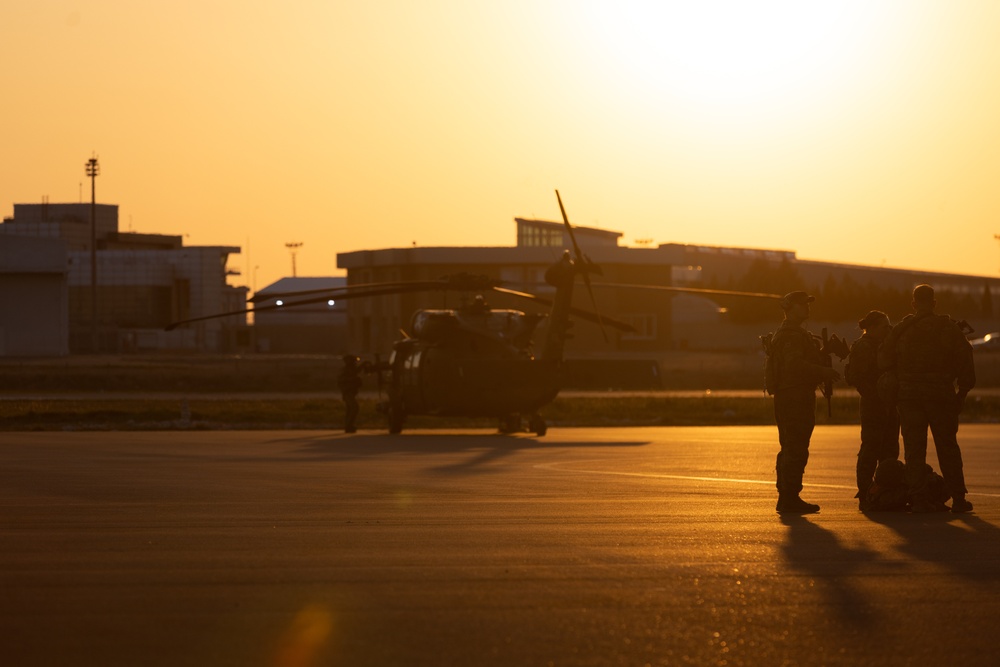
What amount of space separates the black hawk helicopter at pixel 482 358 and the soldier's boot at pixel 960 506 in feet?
49.9

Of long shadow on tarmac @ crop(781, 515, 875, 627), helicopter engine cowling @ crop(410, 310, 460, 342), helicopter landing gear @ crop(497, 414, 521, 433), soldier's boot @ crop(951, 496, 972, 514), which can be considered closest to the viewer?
long shadow on tarmac @ crop(781, 515, 875, 627)

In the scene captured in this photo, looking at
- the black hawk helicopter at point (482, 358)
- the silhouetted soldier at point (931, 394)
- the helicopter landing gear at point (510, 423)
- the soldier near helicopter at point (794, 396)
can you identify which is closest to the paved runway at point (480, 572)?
the soldier near helicopter at point (794, 396)

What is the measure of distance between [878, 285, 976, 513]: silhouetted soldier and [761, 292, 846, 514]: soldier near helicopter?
709 mm

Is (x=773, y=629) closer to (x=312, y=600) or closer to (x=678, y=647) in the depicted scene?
(x=678, y=647)

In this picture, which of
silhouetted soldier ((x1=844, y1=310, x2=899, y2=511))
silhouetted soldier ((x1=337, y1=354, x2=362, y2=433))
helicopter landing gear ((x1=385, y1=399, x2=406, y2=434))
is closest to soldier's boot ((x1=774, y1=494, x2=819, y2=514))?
silhouetted soldier ((x1=844, y1=310, x2=899, y2=511))

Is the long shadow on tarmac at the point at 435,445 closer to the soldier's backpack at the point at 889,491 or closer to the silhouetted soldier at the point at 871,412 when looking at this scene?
the silhouetted soldier at the point at 871,412

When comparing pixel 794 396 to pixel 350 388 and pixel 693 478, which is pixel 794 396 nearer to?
pixel 693 478

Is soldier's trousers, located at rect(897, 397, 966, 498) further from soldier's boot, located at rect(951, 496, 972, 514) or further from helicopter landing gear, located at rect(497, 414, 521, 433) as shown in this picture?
helicopter landing gear, located at rect(497, 414, 521, 433)

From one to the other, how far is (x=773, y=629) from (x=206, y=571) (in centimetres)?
402

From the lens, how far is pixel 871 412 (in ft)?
46.8

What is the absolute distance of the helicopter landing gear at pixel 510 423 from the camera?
30672 mm

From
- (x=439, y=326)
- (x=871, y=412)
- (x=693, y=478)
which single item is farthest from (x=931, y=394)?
(x=439, y=326)

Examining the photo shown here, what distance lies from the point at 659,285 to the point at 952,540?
9089 cm

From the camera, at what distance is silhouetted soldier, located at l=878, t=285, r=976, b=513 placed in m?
13.4
